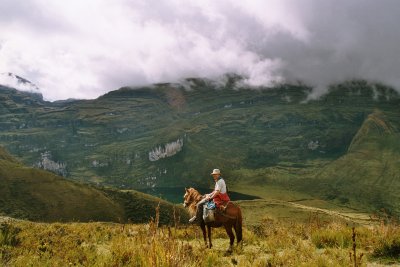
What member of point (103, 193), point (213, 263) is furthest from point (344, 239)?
point (103, 193)

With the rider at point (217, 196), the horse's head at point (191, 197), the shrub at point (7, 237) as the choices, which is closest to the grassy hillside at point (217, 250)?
the shrub at point (7, 237)

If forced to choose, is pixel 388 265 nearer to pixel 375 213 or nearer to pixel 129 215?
pixel 375 213

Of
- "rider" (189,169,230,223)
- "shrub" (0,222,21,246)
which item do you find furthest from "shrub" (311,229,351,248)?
"shrub" (0,222,21,246)

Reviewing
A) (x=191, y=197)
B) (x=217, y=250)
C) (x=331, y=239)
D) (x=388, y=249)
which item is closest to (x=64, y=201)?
(x=191, y=197)

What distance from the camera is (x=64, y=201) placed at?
17438 cm

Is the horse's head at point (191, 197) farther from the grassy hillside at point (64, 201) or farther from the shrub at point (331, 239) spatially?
the grassy hillside at point (64, 201)

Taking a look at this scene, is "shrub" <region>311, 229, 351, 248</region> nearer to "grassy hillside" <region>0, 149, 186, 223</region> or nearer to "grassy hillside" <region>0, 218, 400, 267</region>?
"grassy hillside" <region>0, 218, 400, 267</region>

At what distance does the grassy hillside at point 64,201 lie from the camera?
158625 millimetres

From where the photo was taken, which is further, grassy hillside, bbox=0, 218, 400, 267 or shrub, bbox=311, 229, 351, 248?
shrub, bbox=311, 229, 351, 248

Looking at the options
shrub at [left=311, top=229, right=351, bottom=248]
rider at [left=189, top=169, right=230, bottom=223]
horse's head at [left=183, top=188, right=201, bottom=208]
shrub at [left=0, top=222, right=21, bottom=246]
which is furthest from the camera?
horse's head at [left=183, top=188, right=201, bottom=208]

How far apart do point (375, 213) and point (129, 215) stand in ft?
548

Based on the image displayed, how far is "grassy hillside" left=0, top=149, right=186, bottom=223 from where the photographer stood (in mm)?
158625

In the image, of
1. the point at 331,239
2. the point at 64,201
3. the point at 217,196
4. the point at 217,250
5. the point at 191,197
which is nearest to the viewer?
the point at 217,250

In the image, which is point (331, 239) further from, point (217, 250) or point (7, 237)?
point (7, 237)
